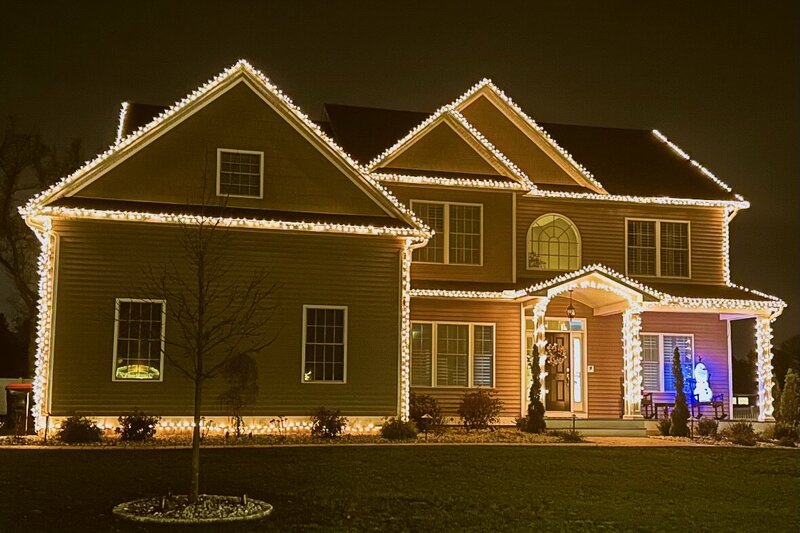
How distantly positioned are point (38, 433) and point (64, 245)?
3910 millimetres

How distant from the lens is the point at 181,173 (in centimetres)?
2106

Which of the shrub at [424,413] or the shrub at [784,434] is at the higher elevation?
the shrub at [424,413]

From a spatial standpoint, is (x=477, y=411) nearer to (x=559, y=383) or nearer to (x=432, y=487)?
(x=559, y=383)

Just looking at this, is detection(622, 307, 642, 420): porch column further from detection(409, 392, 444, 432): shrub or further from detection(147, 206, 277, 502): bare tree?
detection(147, 206, 277, 502): bare tree

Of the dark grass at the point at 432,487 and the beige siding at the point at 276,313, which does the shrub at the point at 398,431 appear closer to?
the beige siding at the point at 276,313

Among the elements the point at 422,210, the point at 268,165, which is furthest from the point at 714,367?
the point at 268,165

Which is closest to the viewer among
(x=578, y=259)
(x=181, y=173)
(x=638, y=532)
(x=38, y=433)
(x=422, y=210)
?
(x=638, y=532)

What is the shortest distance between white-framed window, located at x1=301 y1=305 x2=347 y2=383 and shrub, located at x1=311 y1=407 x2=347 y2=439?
33.1 inches

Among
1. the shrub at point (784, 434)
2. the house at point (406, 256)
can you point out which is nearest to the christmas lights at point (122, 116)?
the house at point (406, 256)

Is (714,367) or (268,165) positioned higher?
(268,165)

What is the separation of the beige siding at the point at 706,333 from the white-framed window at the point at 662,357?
→ 143 millimetres

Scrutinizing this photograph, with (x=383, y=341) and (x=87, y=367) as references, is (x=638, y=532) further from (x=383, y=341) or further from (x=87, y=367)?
(x=87, y=367)

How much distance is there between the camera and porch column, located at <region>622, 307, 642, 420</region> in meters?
24.0

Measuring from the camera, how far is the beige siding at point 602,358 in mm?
25781
